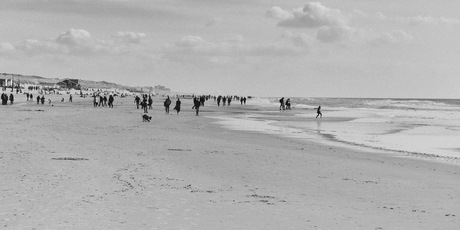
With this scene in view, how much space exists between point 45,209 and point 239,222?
3.15 metres

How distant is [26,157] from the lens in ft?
45.4

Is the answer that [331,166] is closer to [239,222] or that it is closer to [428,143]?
[239,222]

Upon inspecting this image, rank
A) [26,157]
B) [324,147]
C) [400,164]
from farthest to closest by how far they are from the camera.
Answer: [324,147] → [400,164] → [26,157]

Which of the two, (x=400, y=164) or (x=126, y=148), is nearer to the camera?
(x=400, y=164)

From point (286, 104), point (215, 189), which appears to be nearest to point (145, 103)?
point (286, 104)

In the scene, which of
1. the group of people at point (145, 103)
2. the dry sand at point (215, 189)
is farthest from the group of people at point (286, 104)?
the dry sand at point (215, 189)

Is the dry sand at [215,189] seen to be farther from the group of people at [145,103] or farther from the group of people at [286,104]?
the group of people at [286,104]

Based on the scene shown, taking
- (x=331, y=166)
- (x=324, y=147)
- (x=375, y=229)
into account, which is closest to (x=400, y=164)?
(x=331, y=166)

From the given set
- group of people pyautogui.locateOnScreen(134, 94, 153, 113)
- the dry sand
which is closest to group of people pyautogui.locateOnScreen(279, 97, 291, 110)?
group of people pyautogui.locateOnScreen(134, 94, 153, 113)

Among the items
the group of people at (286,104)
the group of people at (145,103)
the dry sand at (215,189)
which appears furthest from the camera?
the group of people at (286,104)

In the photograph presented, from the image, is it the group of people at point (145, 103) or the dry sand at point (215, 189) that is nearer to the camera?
the dry sand at point (215, 189)

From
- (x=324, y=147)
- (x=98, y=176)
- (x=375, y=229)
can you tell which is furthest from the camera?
(x=324, y=147)

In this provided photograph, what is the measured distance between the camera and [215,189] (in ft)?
34.3

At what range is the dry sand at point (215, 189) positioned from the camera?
7738 mm
